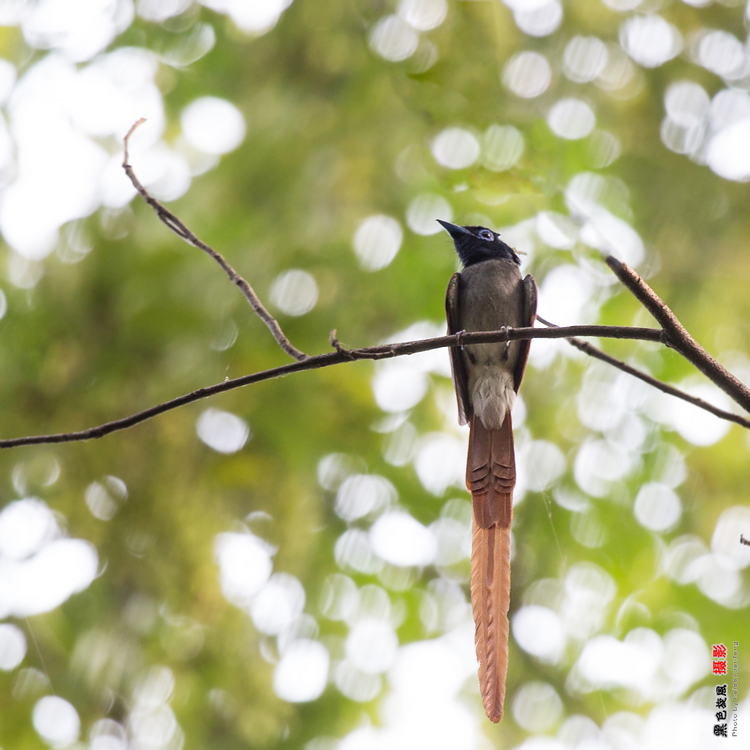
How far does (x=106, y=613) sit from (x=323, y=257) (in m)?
1.64

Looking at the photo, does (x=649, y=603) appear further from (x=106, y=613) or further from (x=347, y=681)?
(x=106, y=613)

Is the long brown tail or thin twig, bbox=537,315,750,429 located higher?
thin twig, bbox=537,315,750,429

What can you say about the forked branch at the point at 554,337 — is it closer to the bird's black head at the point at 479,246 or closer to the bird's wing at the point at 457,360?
the bird's wing at the point at 457,360

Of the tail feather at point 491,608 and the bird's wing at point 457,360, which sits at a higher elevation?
the tail feather at point 491,608

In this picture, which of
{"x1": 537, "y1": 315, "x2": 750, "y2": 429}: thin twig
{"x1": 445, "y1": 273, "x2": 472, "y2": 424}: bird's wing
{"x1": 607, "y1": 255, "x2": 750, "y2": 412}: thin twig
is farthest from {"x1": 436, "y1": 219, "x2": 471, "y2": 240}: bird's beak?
{"x1": 607, "y1": 255, "x2": 750, "y2": 412}: thin twig

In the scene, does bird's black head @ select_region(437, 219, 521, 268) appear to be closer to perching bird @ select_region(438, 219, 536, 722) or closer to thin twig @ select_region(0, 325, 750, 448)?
perching bird @ select_region(438, 219, 536, 722)

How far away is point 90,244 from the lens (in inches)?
116

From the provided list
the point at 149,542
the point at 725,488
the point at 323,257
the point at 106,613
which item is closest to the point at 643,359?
the point at 725,488

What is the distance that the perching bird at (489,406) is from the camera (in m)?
1.47

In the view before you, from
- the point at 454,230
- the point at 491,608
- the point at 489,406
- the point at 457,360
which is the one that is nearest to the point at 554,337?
the point at 491,608


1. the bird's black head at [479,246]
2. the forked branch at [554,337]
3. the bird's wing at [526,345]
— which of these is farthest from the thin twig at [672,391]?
the bird's black head at [479,246]

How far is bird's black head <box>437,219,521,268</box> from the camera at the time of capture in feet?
9.90

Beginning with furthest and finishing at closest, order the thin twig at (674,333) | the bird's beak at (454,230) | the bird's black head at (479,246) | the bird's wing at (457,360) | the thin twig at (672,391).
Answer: the bird's black head at (479,246)
the bird's beak at (454,230)
the bird's wing at (457,360)
the thin twig at (672,391)
the thin twig at (674,333)

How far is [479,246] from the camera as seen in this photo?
10.0 feet
